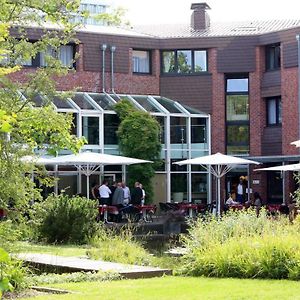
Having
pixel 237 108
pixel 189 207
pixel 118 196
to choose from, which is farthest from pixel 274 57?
pixel 118 196

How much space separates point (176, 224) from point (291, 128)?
12585 millimetres

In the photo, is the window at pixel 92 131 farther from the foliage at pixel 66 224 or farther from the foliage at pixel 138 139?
the foliage at pixel 66 224

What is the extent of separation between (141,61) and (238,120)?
5163mm

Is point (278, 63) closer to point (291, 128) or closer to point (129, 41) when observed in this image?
point (291, 128)

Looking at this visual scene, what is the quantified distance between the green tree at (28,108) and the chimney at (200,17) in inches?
1168

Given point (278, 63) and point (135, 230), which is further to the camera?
point (278, 63)

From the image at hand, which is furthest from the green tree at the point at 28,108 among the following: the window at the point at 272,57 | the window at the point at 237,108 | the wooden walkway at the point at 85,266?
the window at the point at 237,108

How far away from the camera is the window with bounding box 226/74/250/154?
41031 millimetres

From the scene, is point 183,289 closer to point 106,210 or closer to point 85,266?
point 85,266

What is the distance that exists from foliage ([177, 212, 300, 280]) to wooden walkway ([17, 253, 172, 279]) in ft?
2.18

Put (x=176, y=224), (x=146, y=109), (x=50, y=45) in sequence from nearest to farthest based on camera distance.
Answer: (x=50, y=45)
(x=176, y=224)
(x=146, y=109)

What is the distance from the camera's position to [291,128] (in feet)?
128

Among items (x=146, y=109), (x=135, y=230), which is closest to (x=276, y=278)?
(x=135, y=230)

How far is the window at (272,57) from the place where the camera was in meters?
40.5
